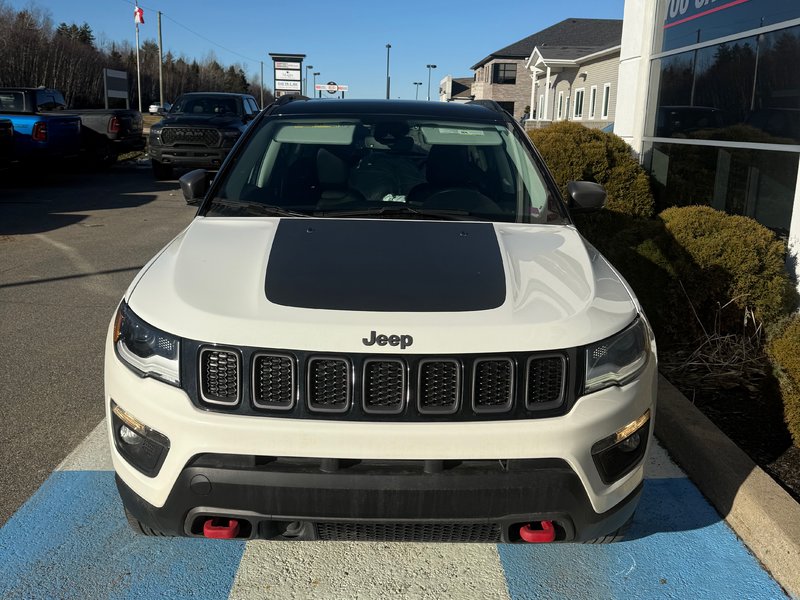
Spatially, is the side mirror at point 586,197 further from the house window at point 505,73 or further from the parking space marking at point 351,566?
the house window at point 505,73

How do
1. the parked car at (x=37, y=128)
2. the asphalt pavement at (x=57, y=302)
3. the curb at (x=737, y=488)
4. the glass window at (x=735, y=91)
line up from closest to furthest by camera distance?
the curb at (x=737, y=488) < the asphalt pavement at (x=57, y=302) < the glass window at (x=735, y=91) < the parked car at (x=37, y=128)

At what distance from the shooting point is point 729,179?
25.1 feet

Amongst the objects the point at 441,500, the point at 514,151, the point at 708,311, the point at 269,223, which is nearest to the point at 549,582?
the point at 441,500

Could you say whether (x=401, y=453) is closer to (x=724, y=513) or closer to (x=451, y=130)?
(x=724, y=513)

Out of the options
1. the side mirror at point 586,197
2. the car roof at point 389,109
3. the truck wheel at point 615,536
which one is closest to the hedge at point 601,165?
the car roof at point 389,109

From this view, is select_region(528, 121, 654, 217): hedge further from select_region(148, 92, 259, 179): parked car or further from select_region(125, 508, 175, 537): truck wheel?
select_region(148, 92, 259, 179): parked car

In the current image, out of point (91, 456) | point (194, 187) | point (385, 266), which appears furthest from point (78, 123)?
point (385, 266)

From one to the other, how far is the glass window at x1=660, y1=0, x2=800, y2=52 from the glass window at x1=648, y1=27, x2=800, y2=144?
0.14 m

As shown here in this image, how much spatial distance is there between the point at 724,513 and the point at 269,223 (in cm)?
241

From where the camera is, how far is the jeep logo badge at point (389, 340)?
2371 mm

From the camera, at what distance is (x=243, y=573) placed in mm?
2877

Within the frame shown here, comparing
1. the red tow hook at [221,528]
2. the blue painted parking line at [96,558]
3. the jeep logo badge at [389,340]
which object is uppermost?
the jeep logo badge at [389,340]

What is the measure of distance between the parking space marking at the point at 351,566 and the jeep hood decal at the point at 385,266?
1.08 metres

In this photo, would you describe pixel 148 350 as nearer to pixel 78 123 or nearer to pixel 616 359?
pixel 616 359
